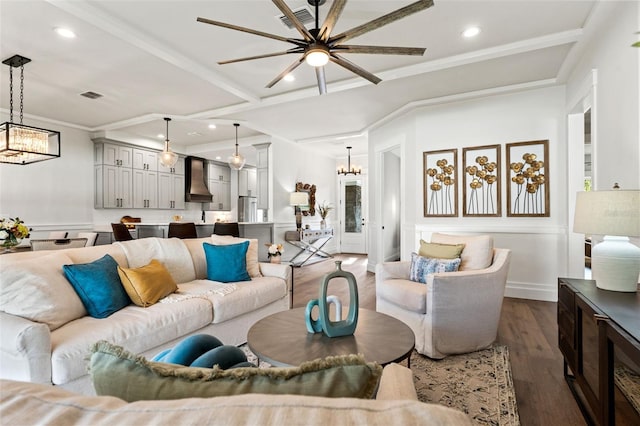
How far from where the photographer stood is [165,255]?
2920 mm

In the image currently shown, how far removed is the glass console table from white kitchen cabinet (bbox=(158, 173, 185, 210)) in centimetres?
272

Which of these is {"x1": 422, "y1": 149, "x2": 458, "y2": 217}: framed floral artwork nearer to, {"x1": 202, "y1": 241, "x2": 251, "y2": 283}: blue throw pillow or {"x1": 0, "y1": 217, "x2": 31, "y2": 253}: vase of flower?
{"x1": 202, "y1": 241, "x2": 251, "y2": 283}: blue throw pillow

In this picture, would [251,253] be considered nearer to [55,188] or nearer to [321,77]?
[321,77]

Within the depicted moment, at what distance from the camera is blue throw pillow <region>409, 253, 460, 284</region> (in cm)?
290

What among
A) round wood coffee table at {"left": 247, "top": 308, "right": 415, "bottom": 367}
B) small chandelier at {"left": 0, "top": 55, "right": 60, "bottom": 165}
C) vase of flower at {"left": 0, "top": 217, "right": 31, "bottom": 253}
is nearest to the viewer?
round wood coffee table at {"left": 247, "top": 308, "right": 415, "bottom": 367}

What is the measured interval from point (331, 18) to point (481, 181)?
324 centimetres

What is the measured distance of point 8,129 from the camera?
11.5 feet

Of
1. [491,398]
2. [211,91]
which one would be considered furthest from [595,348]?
[211,91]

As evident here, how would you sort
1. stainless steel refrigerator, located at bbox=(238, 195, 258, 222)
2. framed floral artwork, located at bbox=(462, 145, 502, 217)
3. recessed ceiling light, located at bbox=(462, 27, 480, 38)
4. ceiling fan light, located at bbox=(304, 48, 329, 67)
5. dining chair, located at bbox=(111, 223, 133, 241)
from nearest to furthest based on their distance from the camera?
ceiling fan light, located at bbox=(304, 48, 329, 67) < recessed ceiling light, located at bbox=(462, 27, 480, 38) < framed floral artwork, located at bbox=(462, 145, 502, 217) < dining chair, located at bbox=(111, 223, 133, 241) < stainless steel refrigerator, located at bbox=(238, 195, 258, 222)

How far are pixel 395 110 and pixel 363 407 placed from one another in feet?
17.0

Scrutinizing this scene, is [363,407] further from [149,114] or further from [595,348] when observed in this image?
[149,114]

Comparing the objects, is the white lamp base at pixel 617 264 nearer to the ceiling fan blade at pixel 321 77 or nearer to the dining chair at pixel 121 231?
the ceiling fan blade at pixel 321 77

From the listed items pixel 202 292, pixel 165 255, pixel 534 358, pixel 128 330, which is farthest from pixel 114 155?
pixel 534 358

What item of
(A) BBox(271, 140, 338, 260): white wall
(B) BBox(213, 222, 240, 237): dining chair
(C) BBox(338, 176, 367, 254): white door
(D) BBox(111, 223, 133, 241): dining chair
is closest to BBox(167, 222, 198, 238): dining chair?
(B) BBox(213, 222, 240, 237): dining chair
